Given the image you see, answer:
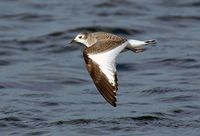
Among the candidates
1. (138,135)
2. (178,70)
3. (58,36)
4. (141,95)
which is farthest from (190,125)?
(58,36)

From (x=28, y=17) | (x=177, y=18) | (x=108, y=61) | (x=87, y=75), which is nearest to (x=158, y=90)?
(x=87, y=75)

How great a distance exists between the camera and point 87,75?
53.3ft

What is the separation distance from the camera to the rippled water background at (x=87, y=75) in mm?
12773

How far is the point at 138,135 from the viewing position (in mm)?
12031

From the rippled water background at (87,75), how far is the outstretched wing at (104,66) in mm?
1329

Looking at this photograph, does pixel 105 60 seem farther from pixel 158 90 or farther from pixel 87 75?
pixel 87 75

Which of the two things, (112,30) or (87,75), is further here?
(112,30)

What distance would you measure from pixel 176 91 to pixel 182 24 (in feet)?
19.1

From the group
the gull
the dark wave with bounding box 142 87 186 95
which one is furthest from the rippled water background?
the gull

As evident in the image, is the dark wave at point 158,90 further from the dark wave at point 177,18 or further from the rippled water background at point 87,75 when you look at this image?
the dark wave at point 177,18

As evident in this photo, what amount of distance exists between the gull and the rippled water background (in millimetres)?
1231

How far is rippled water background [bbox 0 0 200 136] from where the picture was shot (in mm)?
12773

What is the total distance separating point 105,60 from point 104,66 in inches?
5.7

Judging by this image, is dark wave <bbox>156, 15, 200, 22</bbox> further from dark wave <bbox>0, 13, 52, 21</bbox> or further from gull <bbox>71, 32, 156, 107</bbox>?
gull <bbox>71, 32, 156, 107</bbox>
